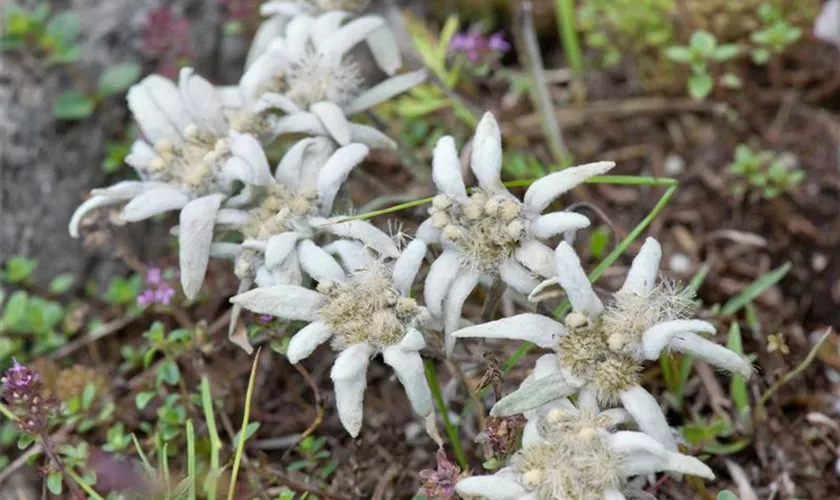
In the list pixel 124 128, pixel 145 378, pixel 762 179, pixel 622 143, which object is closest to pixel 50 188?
pixel 124 128

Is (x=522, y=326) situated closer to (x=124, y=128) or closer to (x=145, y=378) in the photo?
(x=145, y=378)

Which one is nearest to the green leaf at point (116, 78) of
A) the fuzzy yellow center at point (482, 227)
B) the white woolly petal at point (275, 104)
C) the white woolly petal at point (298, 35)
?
the white woolly petal at point (298, 35)

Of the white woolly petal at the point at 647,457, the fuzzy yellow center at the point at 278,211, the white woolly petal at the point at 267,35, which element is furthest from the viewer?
the white woolly petal at the point at 267,35

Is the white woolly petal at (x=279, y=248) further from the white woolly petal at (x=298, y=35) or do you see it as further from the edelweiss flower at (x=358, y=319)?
the white woolly petal at (x=298, y=35)

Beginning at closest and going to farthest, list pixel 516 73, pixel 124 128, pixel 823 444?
pixel 823 444 → pixel 124 128 → pixel 516 73

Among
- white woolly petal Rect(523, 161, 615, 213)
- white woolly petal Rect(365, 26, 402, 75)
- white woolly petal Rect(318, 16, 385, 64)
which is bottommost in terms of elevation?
white woolly petal Rect(523, 161, 615, 213)

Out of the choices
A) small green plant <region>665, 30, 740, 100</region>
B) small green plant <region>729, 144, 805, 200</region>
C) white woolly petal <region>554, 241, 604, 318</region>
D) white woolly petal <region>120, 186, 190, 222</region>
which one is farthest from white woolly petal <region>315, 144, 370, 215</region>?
small green plant <region>729, 144, 805, 200</region>

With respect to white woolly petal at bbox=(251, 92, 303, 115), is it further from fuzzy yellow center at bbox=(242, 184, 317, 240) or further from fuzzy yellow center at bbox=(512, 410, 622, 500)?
fuzzy yellow center at bbox=(512, 410, 622, 500)
